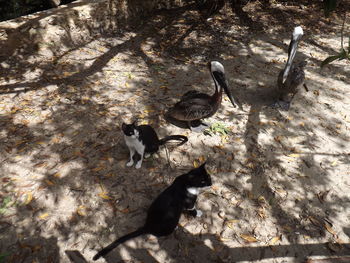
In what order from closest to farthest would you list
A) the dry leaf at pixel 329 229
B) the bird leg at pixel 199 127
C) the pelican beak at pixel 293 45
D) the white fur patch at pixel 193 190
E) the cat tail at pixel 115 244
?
the cat tail at pixel 115 244 → the white fur patch at pixel 193 190 → the dry leaf at pixel 329 229 → the pelican beak at pixel 293 45 → the bird leg at pixel 199 127

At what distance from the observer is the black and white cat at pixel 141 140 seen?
132 inches

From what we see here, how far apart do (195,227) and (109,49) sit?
5585 millimetres

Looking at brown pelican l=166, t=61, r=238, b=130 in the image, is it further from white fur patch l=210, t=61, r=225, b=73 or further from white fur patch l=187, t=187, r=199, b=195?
white fur patch l=187, t=187, r=199, b=195

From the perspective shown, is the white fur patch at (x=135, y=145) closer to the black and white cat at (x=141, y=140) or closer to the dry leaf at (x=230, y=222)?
the black and white cat at (x=141, y=140)

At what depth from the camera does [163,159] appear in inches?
162

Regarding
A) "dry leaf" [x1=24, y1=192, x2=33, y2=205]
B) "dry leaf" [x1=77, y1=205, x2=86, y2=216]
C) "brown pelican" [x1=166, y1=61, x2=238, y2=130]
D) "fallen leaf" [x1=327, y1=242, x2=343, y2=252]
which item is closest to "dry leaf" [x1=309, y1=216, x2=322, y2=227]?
"fallen leaf" [x1=327, y1=242, x2=343, y2=252]

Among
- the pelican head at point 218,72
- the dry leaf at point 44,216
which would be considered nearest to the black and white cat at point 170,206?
the dry leaf at point 44,216

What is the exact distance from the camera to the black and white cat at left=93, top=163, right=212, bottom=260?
9.46 feet

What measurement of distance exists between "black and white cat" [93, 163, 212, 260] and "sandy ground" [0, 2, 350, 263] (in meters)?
0.24

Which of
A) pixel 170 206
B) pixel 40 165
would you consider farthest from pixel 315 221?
pixel 40 165

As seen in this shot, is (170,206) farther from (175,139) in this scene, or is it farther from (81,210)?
(175,139)

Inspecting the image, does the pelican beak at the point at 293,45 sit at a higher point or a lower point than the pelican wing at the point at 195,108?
higher

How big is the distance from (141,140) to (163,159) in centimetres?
67

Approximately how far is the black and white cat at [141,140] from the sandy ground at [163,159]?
21cm
